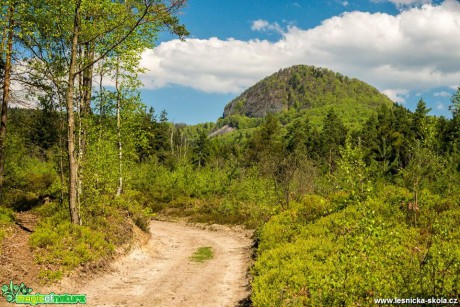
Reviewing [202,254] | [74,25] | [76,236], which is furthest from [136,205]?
[74,25]

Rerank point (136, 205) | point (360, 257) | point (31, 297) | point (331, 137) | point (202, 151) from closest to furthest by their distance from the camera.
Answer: point (360, 257), point (31, 297), point (136, 205), point (331, 137), point (202, 151)

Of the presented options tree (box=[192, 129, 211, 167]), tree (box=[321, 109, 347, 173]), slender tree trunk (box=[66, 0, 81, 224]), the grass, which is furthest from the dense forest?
tree (box=[192, 129, 211, 167])

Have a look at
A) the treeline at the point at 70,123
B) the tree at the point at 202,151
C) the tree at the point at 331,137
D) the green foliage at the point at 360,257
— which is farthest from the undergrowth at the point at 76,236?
the tree at the point at 202,151

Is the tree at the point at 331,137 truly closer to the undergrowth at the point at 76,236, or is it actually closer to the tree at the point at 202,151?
the tree at the point at 202,151

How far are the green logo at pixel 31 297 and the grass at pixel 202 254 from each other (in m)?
7.35

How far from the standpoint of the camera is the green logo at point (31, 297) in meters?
9.38

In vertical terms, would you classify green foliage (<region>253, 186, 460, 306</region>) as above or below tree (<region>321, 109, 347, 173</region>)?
below

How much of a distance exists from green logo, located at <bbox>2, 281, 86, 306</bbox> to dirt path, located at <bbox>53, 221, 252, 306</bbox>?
18.6 inches

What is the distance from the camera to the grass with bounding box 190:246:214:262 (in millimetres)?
17380

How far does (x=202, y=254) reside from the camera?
60.8 ft

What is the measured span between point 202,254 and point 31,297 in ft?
32.5

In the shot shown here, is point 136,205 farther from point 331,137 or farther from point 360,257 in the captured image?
point 331,137

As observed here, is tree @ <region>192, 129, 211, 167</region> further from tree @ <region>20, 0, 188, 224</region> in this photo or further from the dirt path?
tree @ <region>20, 0, 188, 224</region>

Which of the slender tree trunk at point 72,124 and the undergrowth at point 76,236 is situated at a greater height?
the slender tree trunk at point 72,124
